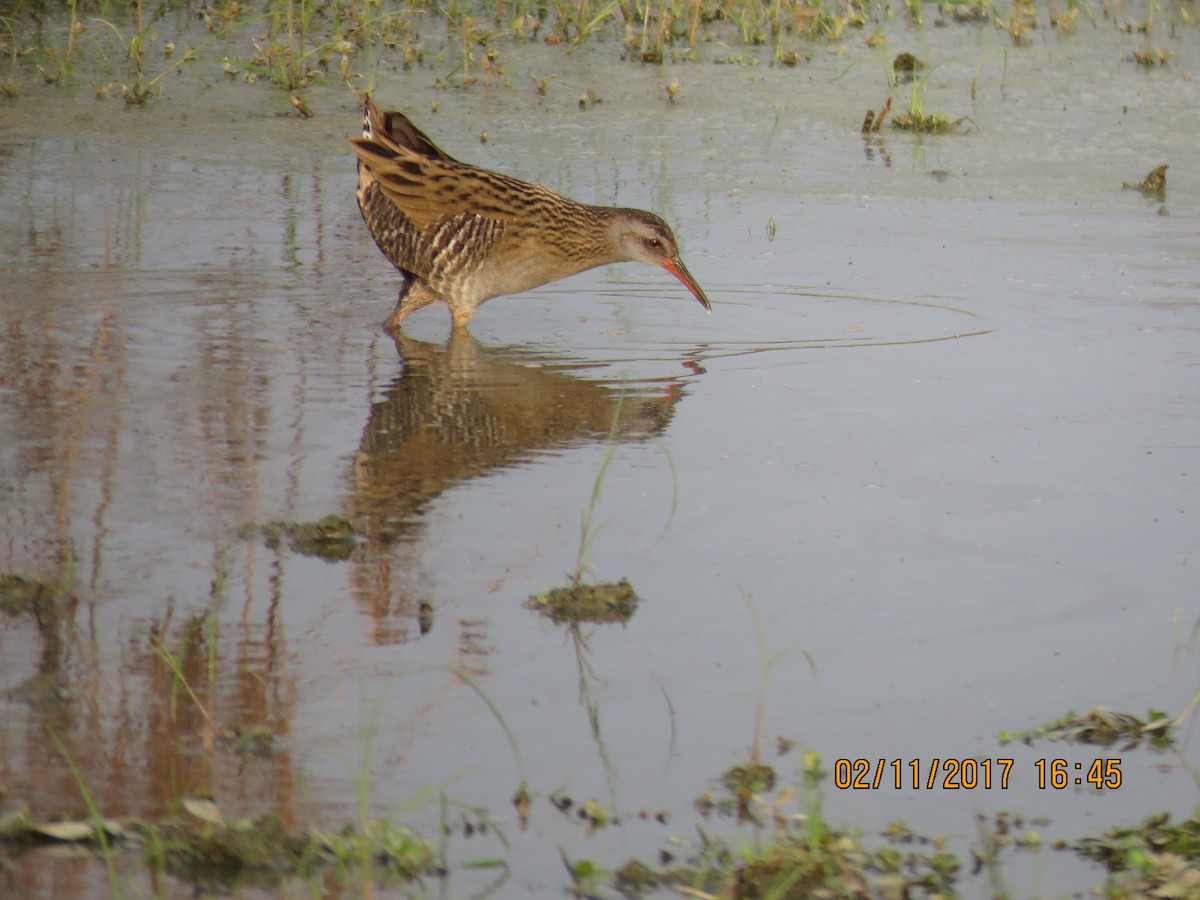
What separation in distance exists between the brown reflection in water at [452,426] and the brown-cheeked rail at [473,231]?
0.25m

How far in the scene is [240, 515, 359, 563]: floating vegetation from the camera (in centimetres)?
431

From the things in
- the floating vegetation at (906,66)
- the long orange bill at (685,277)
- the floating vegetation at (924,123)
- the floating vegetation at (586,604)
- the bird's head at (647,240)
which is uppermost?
the floating vegetation at (906,66)

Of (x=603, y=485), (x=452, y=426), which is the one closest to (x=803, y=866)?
(x=603, y=485)

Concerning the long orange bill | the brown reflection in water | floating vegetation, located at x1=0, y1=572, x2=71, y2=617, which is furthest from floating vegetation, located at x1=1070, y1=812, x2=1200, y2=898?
the long orange bill

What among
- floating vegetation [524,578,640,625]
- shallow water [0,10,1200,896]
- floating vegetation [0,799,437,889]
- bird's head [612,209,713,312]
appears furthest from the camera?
bird's head [612,209,713,312]

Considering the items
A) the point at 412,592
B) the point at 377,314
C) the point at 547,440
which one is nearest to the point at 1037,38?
the point at 377,314

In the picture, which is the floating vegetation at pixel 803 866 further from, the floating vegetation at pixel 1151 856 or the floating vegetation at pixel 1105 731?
the floating vegetation at pixel 1105 731

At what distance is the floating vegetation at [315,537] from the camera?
431cm

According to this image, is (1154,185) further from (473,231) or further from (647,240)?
(473,231)

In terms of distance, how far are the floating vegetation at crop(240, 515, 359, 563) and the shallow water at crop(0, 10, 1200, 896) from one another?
0.19ft

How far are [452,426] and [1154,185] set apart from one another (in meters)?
5.44

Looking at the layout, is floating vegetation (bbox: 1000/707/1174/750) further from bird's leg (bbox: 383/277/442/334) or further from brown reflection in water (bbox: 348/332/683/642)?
bird's leg (bbox: 383/277/442/334)

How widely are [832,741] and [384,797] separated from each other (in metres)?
0.88

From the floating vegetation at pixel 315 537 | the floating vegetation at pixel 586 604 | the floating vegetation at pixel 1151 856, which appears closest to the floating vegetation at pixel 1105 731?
the floating vegetation at pixel 1151 856
